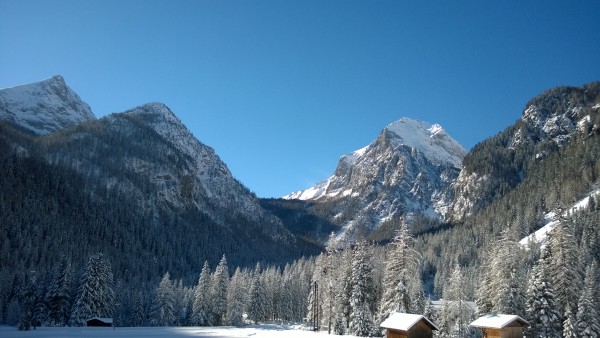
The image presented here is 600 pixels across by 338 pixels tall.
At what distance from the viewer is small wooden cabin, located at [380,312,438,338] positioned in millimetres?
40656

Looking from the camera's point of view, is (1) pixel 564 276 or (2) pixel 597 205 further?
(2) pixel 597 205

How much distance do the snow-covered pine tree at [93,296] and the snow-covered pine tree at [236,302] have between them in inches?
889

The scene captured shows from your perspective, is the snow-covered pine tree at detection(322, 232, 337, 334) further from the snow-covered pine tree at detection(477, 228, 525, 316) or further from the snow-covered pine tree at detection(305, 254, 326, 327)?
the snow-covered pine tree at detection(477, 228, 525, 316)

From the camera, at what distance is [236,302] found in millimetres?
91938

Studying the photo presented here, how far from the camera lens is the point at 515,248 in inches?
2056

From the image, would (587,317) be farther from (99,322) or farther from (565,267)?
(99,322)

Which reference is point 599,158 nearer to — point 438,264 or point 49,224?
point 438,264

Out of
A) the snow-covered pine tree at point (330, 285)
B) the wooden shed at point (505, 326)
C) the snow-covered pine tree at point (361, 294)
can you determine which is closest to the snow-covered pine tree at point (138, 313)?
the snow-covered pine tree at point (330, 285)

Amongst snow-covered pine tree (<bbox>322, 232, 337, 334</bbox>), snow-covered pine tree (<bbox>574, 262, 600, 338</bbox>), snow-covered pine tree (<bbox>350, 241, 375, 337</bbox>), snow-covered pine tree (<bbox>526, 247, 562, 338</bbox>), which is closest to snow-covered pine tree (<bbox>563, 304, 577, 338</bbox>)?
snow-covered pine tree (<bbox>574, 262, 600, 338</bbox>)

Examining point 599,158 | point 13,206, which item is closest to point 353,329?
point 13,206

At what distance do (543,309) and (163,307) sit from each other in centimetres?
6801

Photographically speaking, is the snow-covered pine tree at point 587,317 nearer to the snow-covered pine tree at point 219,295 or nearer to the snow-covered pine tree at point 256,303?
the snow-covered pine tree at point 219,295

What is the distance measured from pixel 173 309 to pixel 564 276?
71785mm

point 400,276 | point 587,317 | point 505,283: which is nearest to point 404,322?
point 400,276
